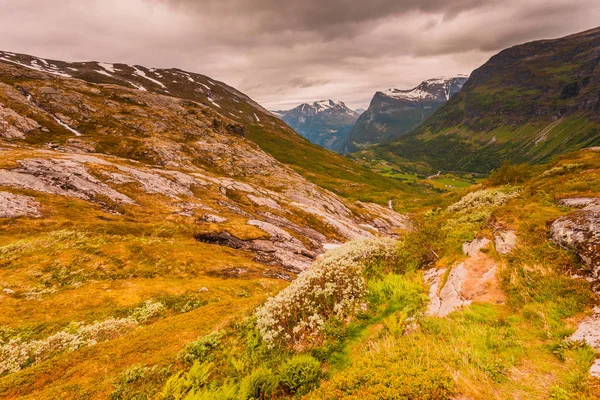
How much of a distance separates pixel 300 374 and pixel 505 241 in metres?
11.9

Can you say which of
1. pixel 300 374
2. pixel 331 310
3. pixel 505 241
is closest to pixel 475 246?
pixel 505 241

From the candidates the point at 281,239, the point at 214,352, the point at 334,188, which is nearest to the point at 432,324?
the point at 214,352

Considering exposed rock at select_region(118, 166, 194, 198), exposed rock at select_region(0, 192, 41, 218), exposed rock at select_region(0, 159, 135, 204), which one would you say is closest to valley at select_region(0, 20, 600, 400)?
exposed rock at select_region(0, 192, 41, 218)

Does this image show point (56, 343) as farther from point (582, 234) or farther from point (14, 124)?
point (14, 124)

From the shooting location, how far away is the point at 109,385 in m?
10.1

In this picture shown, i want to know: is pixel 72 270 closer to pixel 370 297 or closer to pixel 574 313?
pixel 370 297

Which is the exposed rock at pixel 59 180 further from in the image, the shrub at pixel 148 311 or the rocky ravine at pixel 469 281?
the rocky ravine at pixel 469 281

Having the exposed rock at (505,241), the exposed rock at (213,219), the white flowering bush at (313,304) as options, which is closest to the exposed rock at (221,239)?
the exposed rock at (213,219)

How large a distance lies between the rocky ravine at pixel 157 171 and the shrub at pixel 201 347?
31.3 m

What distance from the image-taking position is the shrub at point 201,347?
11.2 metres

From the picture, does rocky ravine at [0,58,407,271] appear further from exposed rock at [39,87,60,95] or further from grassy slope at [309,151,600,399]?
grassy slope at [309,151,600,399]

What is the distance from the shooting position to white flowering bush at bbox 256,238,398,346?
10586 millimetres

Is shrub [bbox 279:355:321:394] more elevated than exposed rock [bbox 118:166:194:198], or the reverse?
exposed rock [bbox 118:166:194:198]

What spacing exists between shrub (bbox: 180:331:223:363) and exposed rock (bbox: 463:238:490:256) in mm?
13678
